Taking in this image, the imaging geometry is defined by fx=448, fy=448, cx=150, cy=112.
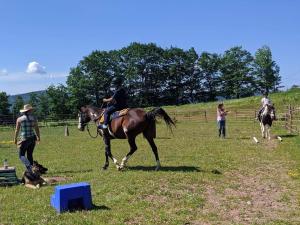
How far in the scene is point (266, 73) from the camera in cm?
11662

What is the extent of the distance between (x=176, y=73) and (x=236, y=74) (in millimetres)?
15341

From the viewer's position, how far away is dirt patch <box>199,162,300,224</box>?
870cm

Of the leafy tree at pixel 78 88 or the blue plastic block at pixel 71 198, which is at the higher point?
the leafy tree at pixel 78 88

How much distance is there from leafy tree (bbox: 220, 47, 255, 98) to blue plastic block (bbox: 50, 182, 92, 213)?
10430 cm

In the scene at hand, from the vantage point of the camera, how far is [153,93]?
11531 centimetres

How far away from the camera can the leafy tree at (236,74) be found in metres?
112

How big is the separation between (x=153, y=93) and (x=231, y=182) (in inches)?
4074

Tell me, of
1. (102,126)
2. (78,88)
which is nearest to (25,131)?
(102,126)

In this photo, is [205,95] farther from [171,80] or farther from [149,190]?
[149,190]

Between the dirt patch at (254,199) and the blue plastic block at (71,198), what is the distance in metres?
2.37

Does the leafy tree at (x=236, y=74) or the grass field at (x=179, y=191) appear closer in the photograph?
the grass field at (x=179, y=191)

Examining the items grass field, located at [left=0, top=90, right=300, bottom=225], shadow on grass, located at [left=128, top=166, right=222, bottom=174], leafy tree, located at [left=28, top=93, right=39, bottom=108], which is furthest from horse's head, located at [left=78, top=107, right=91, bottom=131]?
leafy tree, located at [left=28, top=93, right=39, bottom=108]

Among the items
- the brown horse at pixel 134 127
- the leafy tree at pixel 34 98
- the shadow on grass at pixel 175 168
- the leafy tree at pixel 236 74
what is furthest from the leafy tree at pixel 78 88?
the shadow on grass at pixel 175 168

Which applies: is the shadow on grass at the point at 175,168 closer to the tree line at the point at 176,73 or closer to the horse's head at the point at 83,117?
the horse's head at the point at 83,117
